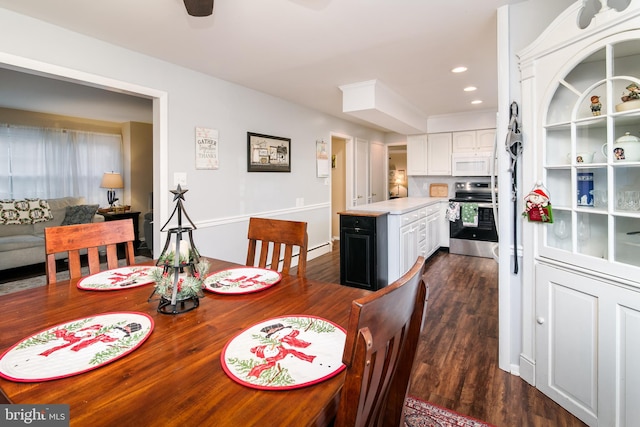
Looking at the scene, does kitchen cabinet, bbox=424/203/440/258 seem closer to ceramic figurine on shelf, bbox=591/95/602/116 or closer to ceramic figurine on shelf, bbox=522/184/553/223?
ceramic figurine on shelf, bbox=522/184/553/223

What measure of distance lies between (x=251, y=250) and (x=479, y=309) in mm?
2364

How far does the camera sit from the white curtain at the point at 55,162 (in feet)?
17.2

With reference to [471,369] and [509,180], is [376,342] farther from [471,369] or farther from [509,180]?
[471,369]

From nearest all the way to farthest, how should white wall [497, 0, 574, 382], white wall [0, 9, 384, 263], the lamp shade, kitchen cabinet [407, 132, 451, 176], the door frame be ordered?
white wall [497, 0, 574, 382]
white wall [0, 9, 384, 263]
the door frame
kitchen cabinet [407, 132, 451, 176]
the lamp shade

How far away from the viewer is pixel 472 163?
5.49 metres

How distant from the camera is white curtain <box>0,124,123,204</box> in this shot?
5242 mm

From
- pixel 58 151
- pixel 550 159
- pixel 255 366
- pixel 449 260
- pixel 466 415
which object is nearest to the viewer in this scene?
pixel 255 366

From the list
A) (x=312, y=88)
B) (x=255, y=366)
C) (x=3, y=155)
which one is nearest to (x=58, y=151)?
(x=3, y=155)

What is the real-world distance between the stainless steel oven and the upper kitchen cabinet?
23.8 inches

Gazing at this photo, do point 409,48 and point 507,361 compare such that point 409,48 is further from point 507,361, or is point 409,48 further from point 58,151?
point 58,151

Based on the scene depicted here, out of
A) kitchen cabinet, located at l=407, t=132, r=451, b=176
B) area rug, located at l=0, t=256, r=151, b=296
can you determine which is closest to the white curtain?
area rug, located at l=0, t=256, r=151, b=296

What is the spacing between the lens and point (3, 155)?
516cm

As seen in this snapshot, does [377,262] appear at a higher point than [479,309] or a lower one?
higher

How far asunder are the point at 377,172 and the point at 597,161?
539 cm
